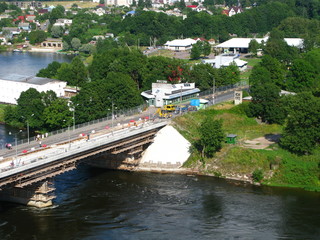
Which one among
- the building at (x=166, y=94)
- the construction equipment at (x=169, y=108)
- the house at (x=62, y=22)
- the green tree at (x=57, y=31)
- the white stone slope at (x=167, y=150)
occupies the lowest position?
the white stone slope at (x=167, y=150)

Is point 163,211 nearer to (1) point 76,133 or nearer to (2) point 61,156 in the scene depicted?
(2) point 61,156

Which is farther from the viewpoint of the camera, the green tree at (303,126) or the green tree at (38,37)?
A: the green tree at (38,37)

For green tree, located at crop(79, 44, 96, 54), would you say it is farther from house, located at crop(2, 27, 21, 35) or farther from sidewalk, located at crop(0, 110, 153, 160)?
sidewalk, located at crop(0, 110, 153, 160)

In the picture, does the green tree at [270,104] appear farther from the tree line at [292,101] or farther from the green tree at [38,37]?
the green tree at [38,37]

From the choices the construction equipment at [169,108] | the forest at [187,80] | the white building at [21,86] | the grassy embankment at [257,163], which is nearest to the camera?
the grassy embankment at [257,163]

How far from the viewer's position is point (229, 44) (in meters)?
131

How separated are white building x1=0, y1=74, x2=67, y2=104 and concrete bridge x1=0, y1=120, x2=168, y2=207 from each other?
3009cm

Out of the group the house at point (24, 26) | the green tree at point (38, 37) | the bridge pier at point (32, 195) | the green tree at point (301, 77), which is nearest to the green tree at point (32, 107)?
the bridge pier at point (32, 195)

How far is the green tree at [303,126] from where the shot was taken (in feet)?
192

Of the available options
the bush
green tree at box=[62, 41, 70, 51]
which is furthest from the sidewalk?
green tree at box=[62, 41, 70, 51]

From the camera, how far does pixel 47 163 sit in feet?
159

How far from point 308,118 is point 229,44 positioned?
74.6 m

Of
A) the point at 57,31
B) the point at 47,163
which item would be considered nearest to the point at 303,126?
the point at 47,163

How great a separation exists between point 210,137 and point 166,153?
18.8ft
